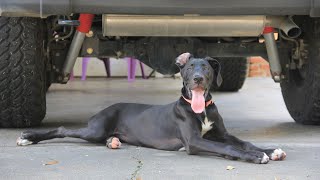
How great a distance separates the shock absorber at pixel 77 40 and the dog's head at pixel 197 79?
2.60ft

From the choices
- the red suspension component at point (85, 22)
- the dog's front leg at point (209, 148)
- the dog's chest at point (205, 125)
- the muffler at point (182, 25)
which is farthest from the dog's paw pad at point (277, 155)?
the red suspension component at point (85, 22)

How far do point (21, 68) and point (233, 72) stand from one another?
465cm

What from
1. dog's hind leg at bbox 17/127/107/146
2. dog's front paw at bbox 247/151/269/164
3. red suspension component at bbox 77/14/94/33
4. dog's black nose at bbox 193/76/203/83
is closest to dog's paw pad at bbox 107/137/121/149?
dog's hind leg at bbox 17/127/107/146

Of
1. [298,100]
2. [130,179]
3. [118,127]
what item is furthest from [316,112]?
[130,179]

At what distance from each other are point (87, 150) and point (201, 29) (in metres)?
1.13

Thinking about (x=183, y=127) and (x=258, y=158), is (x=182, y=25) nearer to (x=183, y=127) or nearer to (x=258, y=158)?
(x=183, y=127)

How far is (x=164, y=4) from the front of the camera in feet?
12.9

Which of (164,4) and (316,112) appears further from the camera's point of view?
(316,112)

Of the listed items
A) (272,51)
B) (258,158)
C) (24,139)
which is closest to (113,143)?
(24,139)

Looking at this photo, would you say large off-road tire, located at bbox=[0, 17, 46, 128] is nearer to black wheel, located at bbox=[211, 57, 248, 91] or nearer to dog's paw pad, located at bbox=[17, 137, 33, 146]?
dog's paw pad, located at bbox=[17, 137, 33, 146]

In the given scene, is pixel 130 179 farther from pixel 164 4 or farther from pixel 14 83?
pixel 14 83

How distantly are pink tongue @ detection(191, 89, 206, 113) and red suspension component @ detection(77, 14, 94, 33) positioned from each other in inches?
39.7

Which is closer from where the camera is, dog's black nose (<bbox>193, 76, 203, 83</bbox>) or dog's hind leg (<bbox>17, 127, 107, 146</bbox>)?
dog's black nose (<bbox>193, 76, 203, 83</bbox>)

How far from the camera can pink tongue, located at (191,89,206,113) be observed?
382 cm
